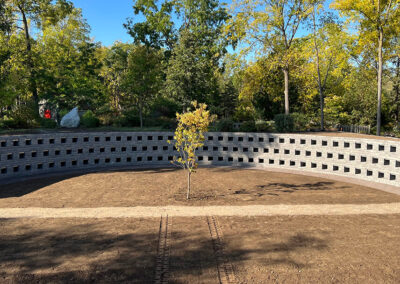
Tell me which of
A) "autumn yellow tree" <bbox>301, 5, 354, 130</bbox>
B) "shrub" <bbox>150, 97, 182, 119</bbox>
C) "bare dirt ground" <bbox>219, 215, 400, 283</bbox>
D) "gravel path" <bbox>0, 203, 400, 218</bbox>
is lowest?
"bare dirt ground" <bbox>219, 215, 400, 283</bbox>

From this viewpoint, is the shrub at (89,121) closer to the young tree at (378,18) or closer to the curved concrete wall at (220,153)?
the curved concrete wall at (220,153)

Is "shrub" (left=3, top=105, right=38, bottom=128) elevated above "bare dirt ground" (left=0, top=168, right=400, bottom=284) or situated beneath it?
elevated above

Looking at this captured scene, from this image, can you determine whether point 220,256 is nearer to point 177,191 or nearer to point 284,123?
point 177,191

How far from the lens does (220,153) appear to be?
1944 cm

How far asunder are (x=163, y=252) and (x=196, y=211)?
3119 millimetres

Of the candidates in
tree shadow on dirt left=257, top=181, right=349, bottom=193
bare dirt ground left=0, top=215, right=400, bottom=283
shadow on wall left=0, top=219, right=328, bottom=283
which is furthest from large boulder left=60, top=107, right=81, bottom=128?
tree shadow on dirt left=257, top=181, right=349, bottom=193

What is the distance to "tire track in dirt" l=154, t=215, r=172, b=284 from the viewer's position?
627cm

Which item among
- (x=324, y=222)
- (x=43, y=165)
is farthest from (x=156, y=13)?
(x=324, y=222)

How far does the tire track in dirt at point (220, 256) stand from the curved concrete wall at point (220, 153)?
992 cm

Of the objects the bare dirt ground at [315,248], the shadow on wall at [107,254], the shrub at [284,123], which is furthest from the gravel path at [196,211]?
the shrub at [284,123]

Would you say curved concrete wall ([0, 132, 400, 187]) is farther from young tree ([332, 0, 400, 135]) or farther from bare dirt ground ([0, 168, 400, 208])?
young tree ([332, 0, 400, 135])

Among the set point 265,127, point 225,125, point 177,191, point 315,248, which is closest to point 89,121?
point 225,125

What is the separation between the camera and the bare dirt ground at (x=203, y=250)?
6.36 m

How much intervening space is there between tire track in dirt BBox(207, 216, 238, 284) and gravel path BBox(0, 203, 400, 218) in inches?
40.8
